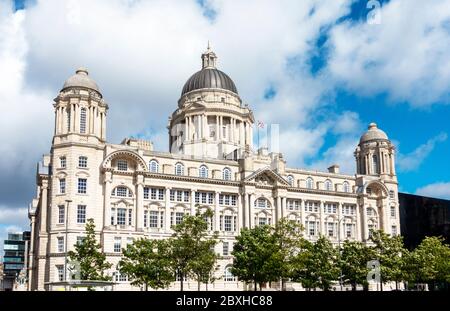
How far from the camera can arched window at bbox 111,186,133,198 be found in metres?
84.4

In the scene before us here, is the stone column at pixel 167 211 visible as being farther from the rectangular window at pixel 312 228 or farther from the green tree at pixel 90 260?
the rectangular window at pixel 312 228

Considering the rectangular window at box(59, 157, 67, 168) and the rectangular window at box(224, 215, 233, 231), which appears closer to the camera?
the rectangular window at box(59, 157, 67, 168)

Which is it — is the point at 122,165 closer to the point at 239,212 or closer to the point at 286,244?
the point at 239,212

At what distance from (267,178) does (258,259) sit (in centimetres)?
2657

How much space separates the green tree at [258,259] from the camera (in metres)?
71.8

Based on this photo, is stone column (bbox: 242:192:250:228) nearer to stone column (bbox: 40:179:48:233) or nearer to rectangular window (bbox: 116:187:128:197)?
rectangular window (bbox: 116:187:128:197)

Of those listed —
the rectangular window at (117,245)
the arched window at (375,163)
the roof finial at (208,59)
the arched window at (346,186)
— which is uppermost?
the roof finial at (208,59)

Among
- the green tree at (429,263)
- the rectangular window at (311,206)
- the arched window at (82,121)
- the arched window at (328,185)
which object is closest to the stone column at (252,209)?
the rectangular window at (311,206)

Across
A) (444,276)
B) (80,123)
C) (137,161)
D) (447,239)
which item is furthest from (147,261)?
(447,239)

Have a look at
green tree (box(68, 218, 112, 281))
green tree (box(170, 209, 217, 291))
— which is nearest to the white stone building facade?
green tree (box(68, 218, 112, 281))

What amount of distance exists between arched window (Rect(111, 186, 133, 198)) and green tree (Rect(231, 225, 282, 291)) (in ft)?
67.2

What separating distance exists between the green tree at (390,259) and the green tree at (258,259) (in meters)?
16.0

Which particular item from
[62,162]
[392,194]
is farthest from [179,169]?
[392,194]

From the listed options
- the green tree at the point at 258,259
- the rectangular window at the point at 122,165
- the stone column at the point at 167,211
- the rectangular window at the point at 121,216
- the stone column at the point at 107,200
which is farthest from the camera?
the stone column at the point at 167,211
